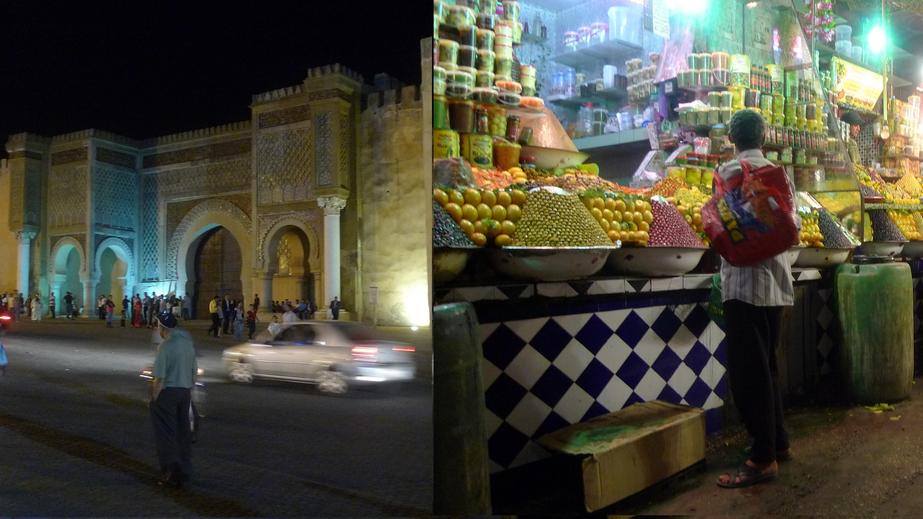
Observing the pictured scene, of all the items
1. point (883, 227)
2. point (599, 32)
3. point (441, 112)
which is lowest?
point (883, 227)

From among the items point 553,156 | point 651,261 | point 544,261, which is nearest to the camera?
point 544,261

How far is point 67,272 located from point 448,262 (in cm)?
120

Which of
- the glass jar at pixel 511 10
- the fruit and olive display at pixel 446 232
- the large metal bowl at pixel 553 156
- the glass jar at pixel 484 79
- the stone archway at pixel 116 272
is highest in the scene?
the glass jar at pixel 511 10

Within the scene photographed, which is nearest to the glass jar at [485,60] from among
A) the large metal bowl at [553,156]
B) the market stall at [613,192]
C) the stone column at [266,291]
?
the market stall at [613,192]

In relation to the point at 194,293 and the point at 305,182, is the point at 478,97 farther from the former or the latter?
the point at 194,293

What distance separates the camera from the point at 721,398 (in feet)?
11.1

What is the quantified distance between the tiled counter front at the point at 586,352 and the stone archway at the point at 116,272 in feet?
3.21

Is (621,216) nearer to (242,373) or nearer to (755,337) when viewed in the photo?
(755,337)

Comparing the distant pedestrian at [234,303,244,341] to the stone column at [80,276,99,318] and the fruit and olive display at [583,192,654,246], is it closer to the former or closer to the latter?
the stone column at [80,276,99,318]

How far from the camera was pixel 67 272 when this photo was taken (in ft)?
6.82

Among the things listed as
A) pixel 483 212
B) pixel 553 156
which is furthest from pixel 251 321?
pixel 553 156

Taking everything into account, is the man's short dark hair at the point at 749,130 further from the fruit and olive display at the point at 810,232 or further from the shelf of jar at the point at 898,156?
the shelf of jar at the point at 898,156

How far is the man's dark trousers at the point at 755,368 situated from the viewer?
2.56 metres

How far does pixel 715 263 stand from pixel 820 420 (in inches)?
37.7
